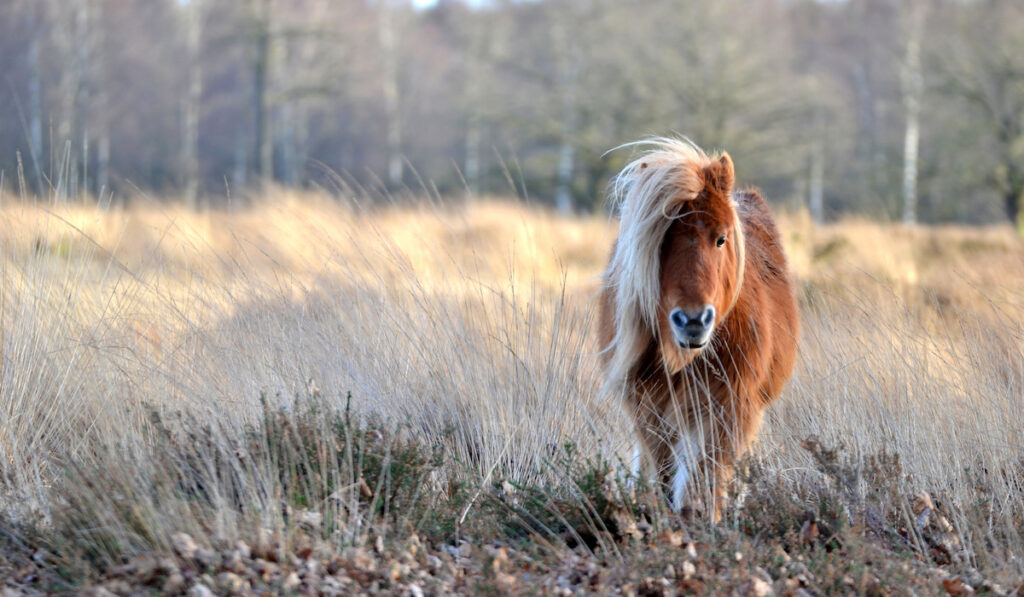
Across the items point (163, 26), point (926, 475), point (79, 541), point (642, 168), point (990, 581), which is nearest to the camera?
point (79, 541)

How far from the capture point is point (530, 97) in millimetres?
26719

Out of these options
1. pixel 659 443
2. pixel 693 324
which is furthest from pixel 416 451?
pixel 693 324

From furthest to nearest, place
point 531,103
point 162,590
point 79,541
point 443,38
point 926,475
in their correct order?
1. point 443,38
2. point 531,103
3. point 926,475
4. point 79,541
5. point 162,590

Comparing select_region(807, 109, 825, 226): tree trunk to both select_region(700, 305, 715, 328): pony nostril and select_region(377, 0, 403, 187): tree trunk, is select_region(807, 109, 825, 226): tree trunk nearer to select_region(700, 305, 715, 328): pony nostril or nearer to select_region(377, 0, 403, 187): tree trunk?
select_region(377, 0, 403, 187): tree trunk

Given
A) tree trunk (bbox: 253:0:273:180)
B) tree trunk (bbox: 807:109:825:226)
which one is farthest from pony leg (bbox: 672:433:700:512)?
tree trunk (bbox: 807:109:825:226)

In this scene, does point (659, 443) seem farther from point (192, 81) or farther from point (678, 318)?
point (192, 81)

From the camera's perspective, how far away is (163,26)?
28516mm

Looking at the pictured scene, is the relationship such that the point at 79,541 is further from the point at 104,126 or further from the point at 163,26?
the point at 163,26

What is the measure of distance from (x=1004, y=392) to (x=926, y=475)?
1.98 feet

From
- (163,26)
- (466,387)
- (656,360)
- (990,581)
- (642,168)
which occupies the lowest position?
(990,581)

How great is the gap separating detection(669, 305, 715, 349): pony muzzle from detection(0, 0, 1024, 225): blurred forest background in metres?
10.0

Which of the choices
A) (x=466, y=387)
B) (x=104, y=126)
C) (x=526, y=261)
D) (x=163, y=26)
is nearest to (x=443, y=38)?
(x=163, y=26)

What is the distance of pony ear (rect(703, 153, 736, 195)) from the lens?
340 cm

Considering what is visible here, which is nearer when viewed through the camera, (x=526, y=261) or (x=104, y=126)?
(x=526, y=261)
